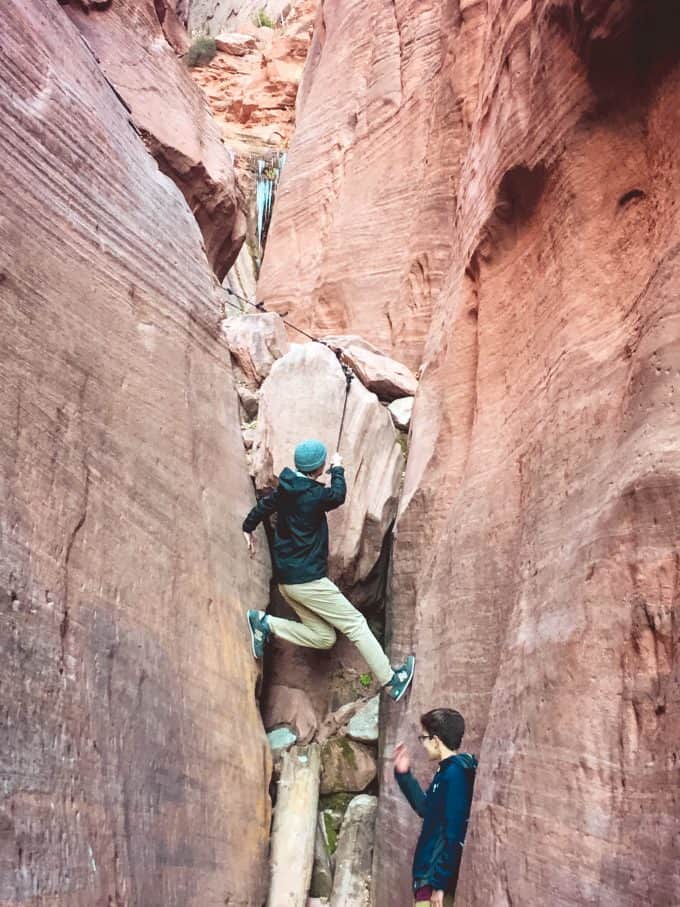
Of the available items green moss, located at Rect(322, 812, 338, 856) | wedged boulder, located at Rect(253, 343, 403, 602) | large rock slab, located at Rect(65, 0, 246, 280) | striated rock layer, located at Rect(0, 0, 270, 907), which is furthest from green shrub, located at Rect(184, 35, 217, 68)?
green moss, located at Rect(322, 812, 338, 856)

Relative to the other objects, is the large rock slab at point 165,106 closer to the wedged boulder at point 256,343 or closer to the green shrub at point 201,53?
the wedged boulder at point 256,343

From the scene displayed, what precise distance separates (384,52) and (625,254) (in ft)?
32.4

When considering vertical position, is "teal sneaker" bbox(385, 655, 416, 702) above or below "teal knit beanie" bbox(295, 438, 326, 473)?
below

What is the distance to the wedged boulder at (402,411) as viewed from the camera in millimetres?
8148

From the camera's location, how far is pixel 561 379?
517cm

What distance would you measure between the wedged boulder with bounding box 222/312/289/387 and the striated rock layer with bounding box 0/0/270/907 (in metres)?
2.01

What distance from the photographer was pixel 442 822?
4355 millimetres

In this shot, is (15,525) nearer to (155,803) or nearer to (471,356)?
(155,803)

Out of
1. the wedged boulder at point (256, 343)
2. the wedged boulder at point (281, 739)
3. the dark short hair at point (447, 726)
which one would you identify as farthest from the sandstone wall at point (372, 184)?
the dark short hair at point (447, 726)

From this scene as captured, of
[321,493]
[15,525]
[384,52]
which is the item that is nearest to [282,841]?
[321,493]

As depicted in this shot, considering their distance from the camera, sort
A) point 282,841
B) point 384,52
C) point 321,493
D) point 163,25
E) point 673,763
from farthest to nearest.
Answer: point 384,52 < point 163,25 < point 321,493 < point 282,841 < point 673,763

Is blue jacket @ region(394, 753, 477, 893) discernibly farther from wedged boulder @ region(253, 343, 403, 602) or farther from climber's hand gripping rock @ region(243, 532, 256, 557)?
wedged boulder @ region(253, 343, 403, 602)

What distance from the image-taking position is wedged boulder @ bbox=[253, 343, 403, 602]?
22.7ft

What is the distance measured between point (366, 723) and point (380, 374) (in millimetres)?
3655
